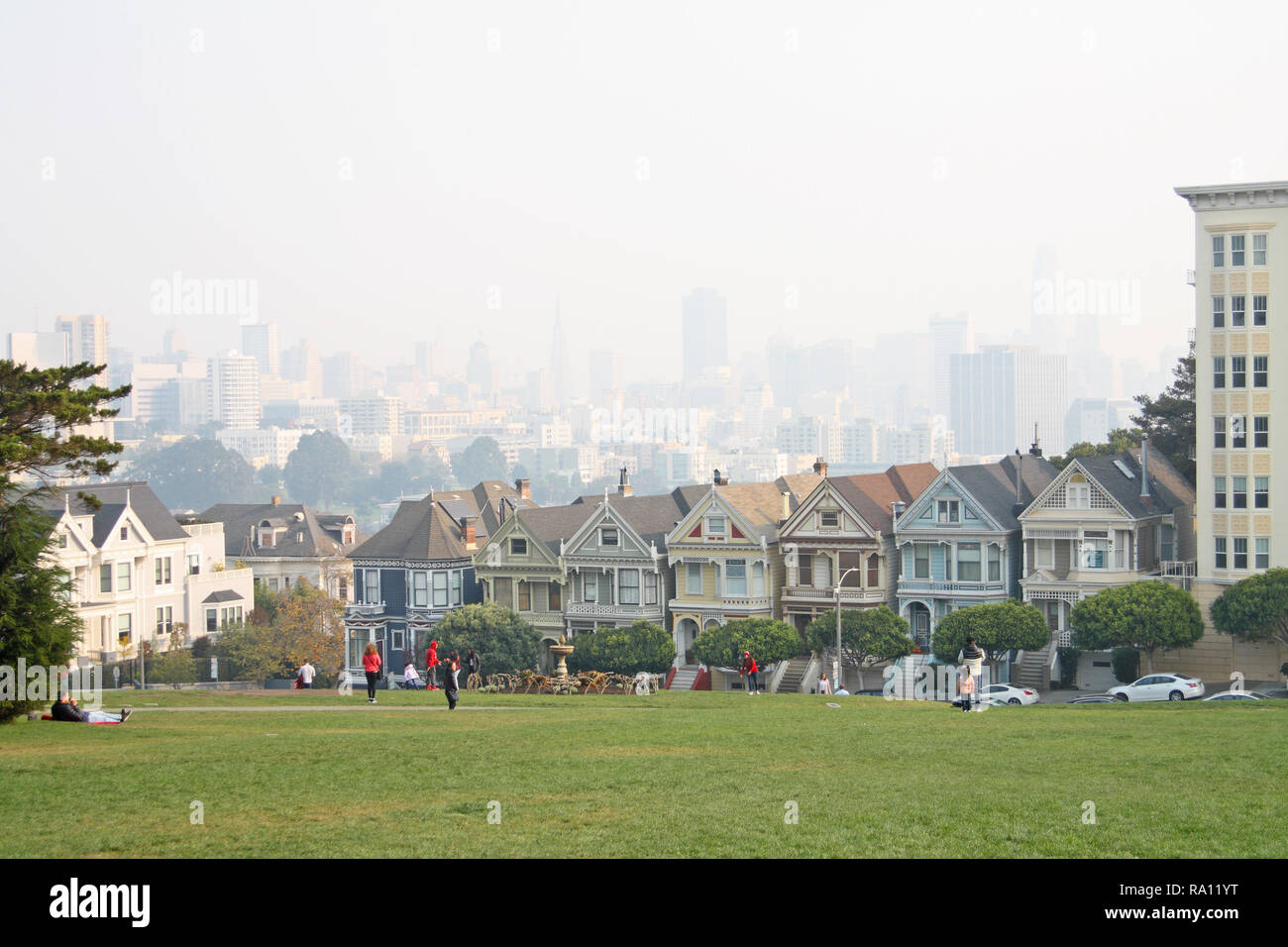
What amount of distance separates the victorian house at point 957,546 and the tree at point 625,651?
429 inches

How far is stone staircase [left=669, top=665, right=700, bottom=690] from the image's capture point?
71312mm

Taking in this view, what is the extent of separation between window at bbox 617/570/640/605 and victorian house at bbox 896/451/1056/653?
12.5 m

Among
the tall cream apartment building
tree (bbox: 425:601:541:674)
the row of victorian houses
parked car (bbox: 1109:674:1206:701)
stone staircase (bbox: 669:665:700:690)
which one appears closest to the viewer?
parked car (bbox: 1109:674:1206:701)

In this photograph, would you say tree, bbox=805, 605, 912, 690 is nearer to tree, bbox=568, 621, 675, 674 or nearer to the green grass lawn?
tree, bbox=568, 621, 675, 674

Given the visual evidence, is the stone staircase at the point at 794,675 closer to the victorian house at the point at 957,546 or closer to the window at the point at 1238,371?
the victorian house at the point at 957,546

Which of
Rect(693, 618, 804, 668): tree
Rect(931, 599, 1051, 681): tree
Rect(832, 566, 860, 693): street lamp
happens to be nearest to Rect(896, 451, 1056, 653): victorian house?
Rect(931, 599, 1051, 681): tree

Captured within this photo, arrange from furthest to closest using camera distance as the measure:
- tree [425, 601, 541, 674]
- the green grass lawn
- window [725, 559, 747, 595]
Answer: window [725, 559, 747, 595]
tree [425, 601, 541, 674]
the green grass lawn

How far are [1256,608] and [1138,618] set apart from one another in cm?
460

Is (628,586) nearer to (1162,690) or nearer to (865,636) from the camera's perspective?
Answer: (865,636)

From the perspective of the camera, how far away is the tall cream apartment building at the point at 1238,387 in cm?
6581

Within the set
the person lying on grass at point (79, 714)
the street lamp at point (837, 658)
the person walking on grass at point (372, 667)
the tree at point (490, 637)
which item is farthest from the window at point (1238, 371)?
the person lying on grass at point (79, 714)

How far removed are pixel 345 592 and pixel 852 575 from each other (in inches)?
1906
